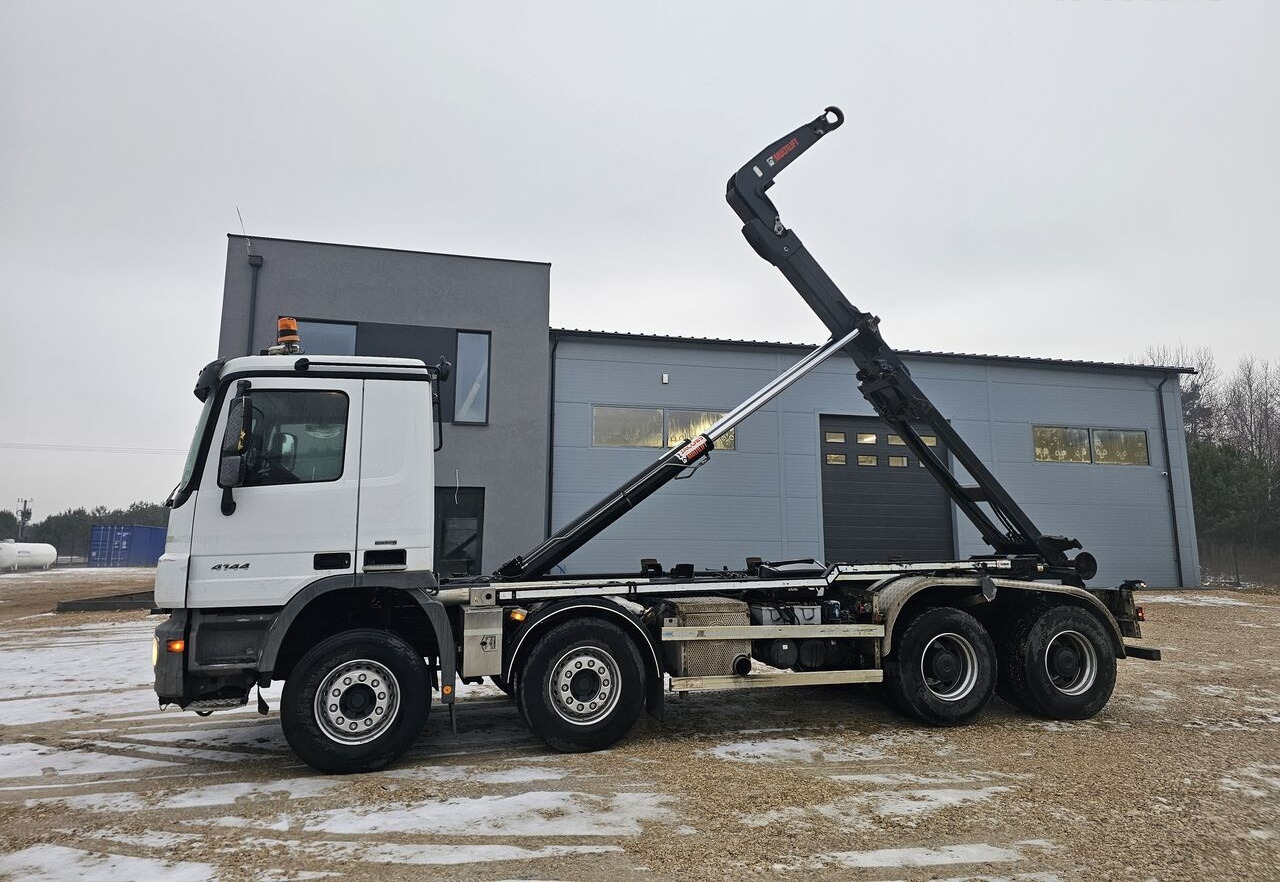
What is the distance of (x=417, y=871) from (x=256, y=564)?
263 cm

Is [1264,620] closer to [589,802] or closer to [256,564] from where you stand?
[589,802]

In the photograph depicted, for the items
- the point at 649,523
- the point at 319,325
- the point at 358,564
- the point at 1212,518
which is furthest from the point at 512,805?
the point at 1212,518

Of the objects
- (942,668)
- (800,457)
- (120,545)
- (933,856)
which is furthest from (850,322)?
(120,545)

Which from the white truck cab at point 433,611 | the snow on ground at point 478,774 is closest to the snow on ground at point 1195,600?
the white truck cab at point 433,611

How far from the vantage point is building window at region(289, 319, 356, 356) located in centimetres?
1501

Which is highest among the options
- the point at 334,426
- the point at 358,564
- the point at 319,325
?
the point at 319,325

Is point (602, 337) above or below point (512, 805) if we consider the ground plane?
above

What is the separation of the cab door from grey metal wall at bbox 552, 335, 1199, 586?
10816 millimetres

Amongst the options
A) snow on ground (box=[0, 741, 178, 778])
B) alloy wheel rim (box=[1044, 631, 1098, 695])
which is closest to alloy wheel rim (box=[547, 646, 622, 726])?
snow on ground (box=[0, 741, 178, 778])

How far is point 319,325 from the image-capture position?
15.1 meters

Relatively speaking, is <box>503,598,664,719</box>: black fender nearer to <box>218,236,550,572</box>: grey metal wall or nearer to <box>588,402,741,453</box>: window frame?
<box>218,236,550,572</box>: grey metal wall

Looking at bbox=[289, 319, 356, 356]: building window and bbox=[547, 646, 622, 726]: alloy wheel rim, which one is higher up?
bbox=[289, 319, 356, 356]: building window

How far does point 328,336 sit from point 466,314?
287cm

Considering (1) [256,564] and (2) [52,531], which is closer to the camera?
(1) [256,564]
